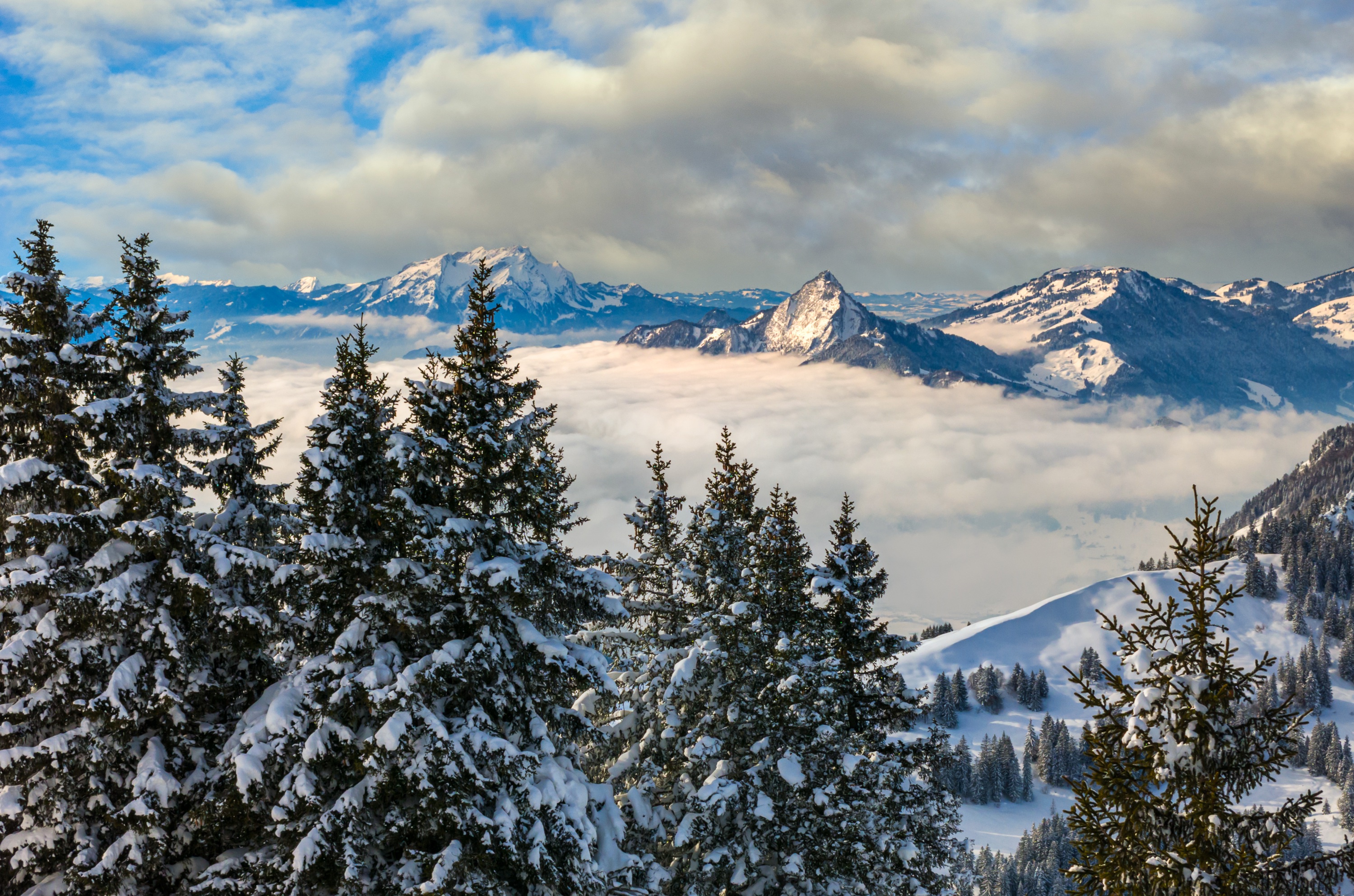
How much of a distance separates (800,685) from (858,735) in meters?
3.24

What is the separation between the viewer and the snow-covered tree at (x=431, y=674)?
1248 cm

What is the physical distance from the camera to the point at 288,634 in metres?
14.6

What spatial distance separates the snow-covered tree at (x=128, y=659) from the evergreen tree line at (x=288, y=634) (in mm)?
49

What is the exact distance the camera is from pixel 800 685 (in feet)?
61.6

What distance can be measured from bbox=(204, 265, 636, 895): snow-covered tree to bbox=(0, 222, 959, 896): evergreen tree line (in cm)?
5

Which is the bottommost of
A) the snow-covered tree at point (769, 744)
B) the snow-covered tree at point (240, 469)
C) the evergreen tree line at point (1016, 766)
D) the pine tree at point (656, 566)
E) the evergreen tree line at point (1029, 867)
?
the evergreen tree line at point (1016, 766)

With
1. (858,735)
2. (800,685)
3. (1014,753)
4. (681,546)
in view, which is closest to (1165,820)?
(800,685)

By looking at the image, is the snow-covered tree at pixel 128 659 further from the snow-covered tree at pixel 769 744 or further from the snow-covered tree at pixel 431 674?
the snow-covered tree at pixel 769 744

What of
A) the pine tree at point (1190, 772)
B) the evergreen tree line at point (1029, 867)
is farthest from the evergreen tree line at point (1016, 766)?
the pine tree at point (1190, 772)

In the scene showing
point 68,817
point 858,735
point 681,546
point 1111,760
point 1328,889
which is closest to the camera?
point 1328,889

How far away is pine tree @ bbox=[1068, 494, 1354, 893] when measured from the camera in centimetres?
853

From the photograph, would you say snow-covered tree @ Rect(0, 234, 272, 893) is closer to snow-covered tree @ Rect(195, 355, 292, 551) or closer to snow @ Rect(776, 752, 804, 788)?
snow-covered tree @ Rect(195, 355, 292, 551)

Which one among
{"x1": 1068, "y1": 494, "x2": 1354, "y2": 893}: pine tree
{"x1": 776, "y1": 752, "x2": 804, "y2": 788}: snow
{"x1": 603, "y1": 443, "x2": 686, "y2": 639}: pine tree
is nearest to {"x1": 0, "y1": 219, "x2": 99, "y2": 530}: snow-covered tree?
{"x1": 603, "y1": 443, "x2": 686, "y2": 639}: pine tree

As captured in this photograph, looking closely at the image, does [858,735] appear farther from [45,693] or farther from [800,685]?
[45,693]
